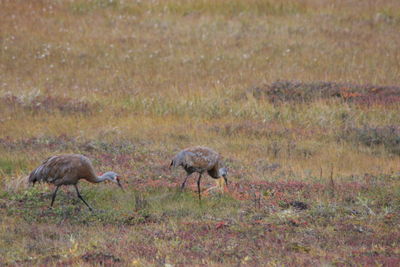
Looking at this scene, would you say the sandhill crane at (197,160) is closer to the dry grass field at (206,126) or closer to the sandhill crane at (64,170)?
the dry grass field at (206,126)

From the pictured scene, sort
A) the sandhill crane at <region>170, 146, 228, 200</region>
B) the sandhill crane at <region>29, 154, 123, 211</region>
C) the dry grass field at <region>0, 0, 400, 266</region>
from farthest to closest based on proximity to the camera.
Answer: the sandhill crane at <region>170, 146, 228, 200</region> → the sandhill crane at <region>29, 154, 123, 211</region> → the dry grass field at <region>0, 0, 400, 266</region>

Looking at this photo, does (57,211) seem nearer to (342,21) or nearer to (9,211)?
(9,211)

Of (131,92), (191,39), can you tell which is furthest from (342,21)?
(131,92)

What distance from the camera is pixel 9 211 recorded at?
420 inches

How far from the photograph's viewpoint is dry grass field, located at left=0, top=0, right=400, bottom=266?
920 cm

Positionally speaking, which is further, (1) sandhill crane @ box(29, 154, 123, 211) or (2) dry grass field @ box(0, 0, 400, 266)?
(1) sandhill crane @ box(29, 154, 123, 211)

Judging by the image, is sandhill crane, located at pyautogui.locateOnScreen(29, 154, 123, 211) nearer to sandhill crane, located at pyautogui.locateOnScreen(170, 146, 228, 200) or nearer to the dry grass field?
the dry grass field

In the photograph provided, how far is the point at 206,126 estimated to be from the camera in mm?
17250

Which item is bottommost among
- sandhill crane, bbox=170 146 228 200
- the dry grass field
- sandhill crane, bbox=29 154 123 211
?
the dry grass field

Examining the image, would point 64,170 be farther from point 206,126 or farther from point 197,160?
point 206,126

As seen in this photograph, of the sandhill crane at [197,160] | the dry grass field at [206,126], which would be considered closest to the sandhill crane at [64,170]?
the dry grass field at [206,126]

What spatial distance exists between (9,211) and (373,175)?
22.2 feet

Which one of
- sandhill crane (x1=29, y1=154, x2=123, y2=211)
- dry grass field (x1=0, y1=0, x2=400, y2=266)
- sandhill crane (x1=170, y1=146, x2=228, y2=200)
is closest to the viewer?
dry grass field (x1=0, y1=0, x2=400, y2=266)

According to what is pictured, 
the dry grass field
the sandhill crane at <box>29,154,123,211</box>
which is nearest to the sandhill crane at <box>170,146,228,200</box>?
the dry grass field
